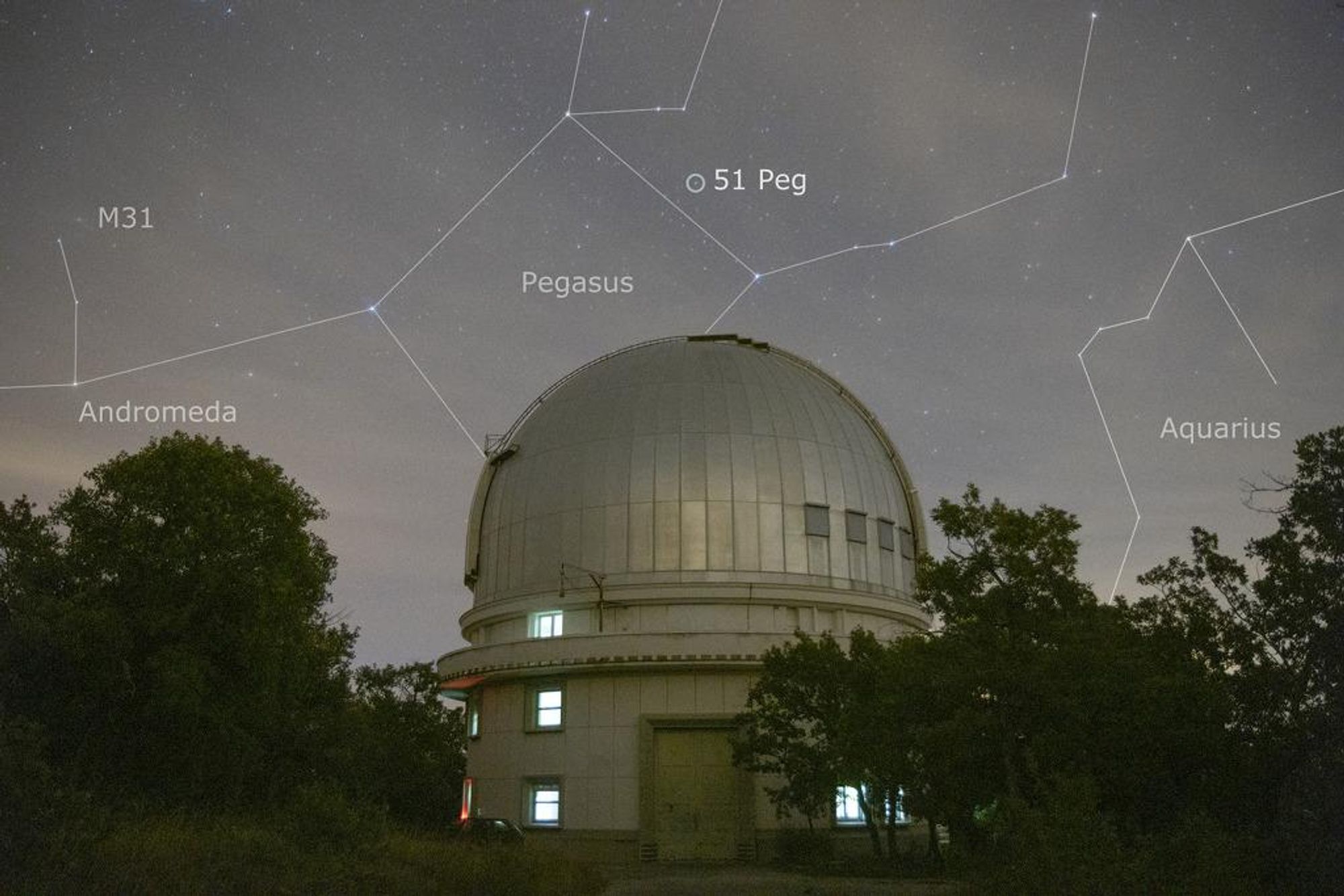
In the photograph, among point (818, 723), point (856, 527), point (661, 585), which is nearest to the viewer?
point (818, 723)

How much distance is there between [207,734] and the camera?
2361 centimetres

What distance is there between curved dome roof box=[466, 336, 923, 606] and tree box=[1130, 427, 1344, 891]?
53.8ft

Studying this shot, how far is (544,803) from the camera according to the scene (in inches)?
1395

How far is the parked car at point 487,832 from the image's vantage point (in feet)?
84.5

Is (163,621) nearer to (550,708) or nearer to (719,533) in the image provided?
(550,708)

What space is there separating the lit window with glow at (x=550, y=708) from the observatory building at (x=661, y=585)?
2.7 inches

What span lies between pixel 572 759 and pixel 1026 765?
1854 centimetres

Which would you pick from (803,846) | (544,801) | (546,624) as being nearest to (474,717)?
(546,624)

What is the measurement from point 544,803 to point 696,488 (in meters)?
11.2

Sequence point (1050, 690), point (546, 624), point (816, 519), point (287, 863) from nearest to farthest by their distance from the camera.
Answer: point (287, 863), point (1050, 690), point (816, 519), point (546, 624)

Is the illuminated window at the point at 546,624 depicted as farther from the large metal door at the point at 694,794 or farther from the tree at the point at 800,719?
the tree at the point at 800,719

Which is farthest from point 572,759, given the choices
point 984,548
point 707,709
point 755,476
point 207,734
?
point 984,548

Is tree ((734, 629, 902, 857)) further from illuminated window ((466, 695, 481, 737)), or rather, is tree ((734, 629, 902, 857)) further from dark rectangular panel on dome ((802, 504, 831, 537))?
illuminated window ((466, 695, 481, 737))

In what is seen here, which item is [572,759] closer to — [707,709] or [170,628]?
[707,709]
